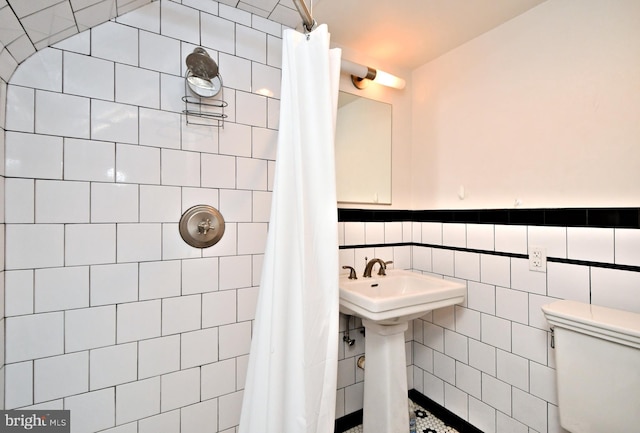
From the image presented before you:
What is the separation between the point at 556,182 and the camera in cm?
130

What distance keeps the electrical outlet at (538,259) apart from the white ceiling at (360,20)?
1.15 m

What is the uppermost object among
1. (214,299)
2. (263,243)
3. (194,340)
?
(263,243)

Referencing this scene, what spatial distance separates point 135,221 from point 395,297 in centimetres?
113

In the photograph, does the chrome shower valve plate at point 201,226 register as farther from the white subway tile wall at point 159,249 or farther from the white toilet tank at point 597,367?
the white toilet tank at point 597,367

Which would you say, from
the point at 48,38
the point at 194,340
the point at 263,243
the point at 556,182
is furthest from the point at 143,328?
the point at 556,182

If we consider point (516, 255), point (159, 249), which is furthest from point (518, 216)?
point (159, 249)

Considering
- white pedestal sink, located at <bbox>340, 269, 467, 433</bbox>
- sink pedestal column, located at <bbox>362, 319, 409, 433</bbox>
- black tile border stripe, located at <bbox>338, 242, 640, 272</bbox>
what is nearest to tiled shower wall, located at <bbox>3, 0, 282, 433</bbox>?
white pedestal sink, located at <bbox>340, 269, 467, 433</bbox>

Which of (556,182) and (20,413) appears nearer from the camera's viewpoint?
(20,413)

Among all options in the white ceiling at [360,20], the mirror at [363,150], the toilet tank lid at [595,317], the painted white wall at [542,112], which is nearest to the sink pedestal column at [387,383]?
the toilet tank lid at [595,317]

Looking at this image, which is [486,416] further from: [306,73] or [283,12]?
[283,12]

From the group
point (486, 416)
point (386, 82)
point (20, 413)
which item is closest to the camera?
point (20, 413)

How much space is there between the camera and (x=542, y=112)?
135cm

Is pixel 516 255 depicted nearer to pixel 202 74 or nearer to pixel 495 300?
pixel 495 300

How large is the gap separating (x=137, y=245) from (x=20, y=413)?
2.11 ft
